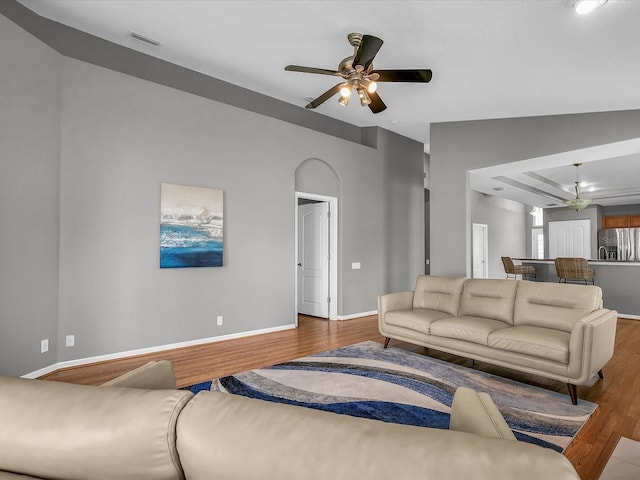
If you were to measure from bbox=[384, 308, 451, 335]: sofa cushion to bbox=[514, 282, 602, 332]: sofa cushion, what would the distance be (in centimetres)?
77

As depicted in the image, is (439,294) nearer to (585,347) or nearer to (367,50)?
(585,347)

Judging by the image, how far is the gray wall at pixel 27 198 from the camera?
3.02 metres

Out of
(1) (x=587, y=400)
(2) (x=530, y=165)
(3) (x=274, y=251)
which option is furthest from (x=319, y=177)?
(1) (x=587, y=400)

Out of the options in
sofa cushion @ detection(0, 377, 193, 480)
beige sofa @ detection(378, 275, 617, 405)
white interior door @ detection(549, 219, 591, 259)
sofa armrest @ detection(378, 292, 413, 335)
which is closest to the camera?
sofa cushion @ detection(0, 377, 193, 480)

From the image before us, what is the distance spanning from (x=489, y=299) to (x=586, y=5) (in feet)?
8.70

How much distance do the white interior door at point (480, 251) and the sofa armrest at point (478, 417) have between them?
8.96 m

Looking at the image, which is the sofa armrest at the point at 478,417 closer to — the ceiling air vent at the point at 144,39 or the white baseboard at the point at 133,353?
the white baseboard at the point at 133,353

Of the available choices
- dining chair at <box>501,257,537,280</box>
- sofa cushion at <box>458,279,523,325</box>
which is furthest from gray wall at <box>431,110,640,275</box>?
dining chair at <box>501,257,537,280</box>

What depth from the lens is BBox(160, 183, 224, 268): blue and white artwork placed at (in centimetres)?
418

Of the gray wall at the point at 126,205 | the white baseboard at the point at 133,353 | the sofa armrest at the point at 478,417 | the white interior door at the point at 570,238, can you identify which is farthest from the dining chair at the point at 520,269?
the sofa armrest at the point at 478,417

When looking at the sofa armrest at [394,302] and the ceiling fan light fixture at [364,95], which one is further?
the sofa armrest at [394,302]

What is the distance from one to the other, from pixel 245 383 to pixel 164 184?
7.98 ft

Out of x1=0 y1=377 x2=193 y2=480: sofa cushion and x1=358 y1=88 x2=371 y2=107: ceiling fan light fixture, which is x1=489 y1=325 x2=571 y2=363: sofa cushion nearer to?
x1=358 y1=88 x2=371 y2=107: ceiling fan light fixture

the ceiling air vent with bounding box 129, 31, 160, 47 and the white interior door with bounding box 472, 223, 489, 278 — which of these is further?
the white interior door with bounding box 472, 223, 489, 278
